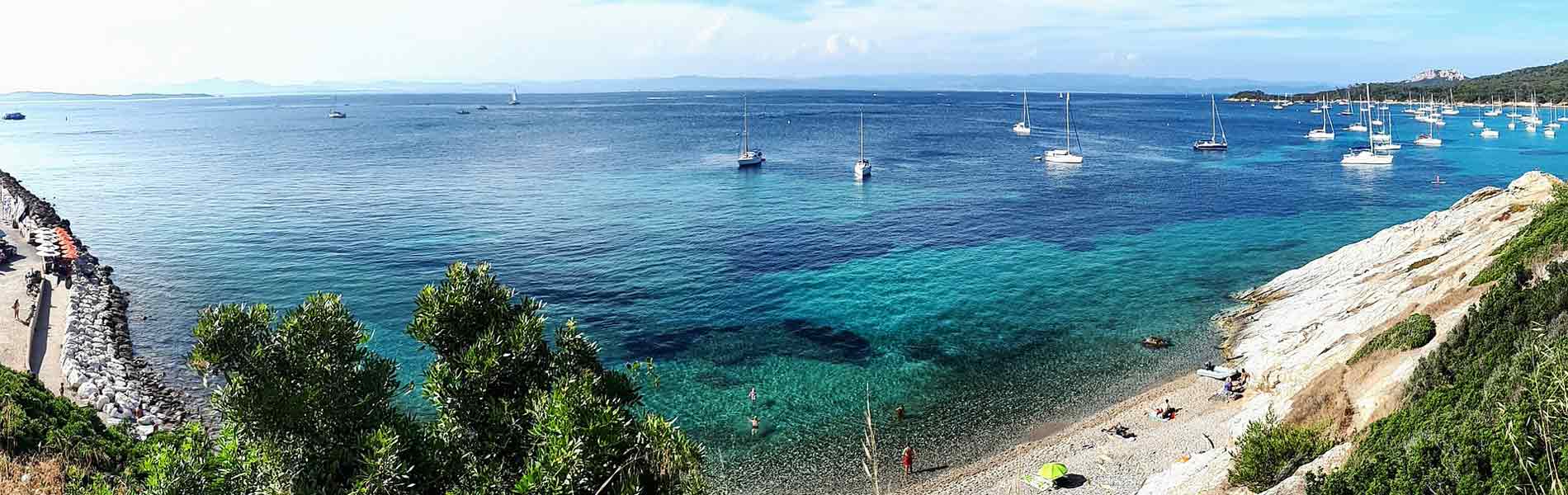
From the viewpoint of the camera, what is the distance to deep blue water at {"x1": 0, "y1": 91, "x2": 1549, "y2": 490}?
121ft

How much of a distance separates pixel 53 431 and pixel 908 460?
2589 cm

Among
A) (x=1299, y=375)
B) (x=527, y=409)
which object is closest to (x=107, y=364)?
(x=527, y=409)

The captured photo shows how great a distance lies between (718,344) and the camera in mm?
41594

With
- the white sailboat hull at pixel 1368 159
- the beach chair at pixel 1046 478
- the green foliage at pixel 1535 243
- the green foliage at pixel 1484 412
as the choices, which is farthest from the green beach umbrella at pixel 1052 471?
the white sailboat hull at pixel 1368 159

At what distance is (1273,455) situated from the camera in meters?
19.8

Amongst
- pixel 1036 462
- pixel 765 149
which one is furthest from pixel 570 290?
pixel 765 149

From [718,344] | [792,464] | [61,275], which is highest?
[61,275]

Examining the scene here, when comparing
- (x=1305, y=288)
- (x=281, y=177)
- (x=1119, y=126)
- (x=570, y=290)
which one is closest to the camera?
(x=1305, y=288)

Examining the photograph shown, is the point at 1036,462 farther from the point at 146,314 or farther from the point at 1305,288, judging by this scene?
the point at 146,314

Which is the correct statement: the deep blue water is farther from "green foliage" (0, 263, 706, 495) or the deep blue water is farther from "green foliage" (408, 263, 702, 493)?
"green foliage" (0, 263, 706, 495)

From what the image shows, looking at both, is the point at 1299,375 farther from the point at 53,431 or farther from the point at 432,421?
the point at 53,431

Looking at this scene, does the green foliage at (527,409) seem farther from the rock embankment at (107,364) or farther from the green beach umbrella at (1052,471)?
the rock embankment at (107,364)

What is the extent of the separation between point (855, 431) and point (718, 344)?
10993 mm

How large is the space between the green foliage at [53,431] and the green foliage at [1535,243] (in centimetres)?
3956
